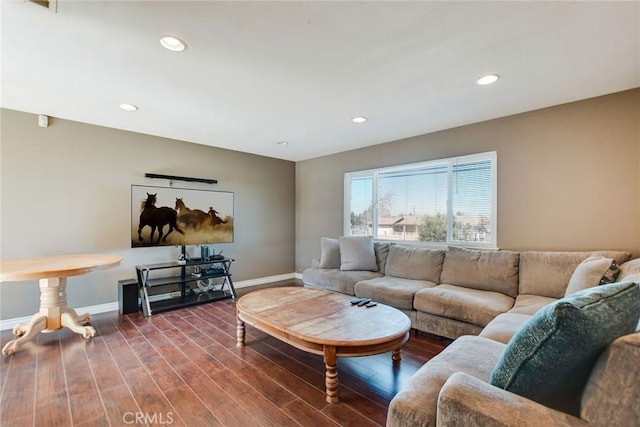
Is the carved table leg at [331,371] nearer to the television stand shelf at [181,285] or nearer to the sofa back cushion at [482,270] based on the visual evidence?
the sofa back cushion at [482,270]

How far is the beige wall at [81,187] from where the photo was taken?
10.4ft

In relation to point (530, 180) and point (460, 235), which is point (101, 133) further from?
point (530, 180)

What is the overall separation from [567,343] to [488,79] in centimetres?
222

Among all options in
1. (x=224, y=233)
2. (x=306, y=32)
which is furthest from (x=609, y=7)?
(x=224, y=233)

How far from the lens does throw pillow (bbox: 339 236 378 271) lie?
403 cm

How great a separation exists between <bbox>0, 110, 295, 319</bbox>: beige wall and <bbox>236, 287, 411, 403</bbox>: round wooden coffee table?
87.9 inches

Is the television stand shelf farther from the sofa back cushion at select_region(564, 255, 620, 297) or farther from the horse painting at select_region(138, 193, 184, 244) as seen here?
the sofa back cushion at select_region(564, 255, 620, 297)

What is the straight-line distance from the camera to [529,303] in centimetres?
249

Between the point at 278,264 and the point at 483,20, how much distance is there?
4.77m

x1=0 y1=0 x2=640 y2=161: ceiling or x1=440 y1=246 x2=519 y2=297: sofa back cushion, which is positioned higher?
x1=0 y1=0 x2=640 y2=161: ceiling

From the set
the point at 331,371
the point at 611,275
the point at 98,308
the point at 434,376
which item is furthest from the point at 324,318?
the point at 98,308

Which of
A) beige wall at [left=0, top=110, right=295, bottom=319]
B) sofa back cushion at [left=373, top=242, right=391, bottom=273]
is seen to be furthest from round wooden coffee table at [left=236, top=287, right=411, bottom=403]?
beige wall at [left=0, top=110, right=295, bottom=319]

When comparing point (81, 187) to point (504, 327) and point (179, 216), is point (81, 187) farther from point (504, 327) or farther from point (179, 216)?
point (504, 327)

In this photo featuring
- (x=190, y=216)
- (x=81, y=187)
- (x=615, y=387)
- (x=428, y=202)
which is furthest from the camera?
(x=190, y=216)
